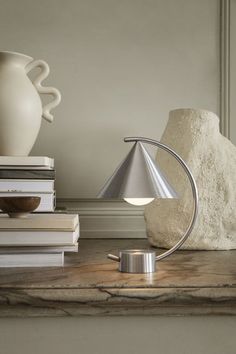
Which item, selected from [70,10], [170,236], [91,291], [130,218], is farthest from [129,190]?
[70,10]

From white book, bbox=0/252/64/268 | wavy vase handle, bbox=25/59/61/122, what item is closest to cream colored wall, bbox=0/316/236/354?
white book, bbox=0/252/64/268

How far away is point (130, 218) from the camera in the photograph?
1095 mm

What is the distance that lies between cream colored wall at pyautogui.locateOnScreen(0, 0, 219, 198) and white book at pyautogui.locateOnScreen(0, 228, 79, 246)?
0.41 metres

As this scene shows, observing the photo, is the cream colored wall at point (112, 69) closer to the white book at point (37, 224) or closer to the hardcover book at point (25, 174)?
the hardcover book at point (25, 174)

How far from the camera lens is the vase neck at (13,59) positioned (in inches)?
32.9

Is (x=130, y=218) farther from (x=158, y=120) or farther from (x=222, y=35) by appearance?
(x=222, y=35)

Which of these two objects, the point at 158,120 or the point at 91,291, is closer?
the point at 91,291

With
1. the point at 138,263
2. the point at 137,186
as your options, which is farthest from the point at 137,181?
the point at 138,263

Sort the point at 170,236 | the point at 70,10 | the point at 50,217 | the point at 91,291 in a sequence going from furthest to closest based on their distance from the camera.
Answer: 1. the point at 70,10
2. the point at 170,236
3. the point at 50,217
4. the point at 91,291

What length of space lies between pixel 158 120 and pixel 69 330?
64cm

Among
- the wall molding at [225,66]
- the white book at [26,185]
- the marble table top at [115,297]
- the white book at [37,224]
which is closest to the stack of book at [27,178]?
the white book at [26,185]

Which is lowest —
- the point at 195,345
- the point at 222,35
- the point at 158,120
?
the point at 195,345

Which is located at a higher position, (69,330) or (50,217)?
(50,217)

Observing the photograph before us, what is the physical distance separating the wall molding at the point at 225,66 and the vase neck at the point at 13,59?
0.48 m
